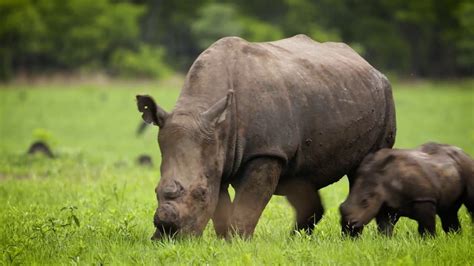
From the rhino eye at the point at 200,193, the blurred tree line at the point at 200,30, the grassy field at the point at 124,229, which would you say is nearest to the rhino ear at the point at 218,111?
the rhino eye at the point at 200,193

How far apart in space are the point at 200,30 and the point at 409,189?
58.5 meters

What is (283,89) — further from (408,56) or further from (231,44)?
(408,56)

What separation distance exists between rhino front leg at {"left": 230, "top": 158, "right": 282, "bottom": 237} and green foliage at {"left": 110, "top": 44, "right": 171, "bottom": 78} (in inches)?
2047

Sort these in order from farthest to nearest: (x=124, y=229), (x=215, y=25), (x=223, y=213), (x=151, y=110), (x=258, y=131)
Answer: (x=215, y=25)
(x=124, y=229)
(x=223, y=213)
(x=258, y=131)
(x=151, y=110)

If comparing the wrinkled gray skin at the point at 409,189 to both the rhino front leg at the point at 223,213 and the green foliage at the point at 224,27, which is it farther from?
the green foliage at the point at 224,27

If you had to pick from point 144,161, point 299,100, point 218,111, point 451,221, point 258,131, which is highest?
point 218,111

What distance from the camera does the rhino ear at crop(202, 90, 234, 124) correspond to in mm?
7180

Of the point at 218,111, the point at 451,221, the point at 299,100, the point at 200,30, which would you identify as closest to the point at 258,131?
the point at 218,111

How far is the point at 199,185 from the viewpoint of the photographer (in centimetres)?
708

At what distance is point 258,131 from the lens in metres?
7.53

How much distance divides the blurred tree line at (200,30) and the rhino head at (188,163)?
47.6 metres

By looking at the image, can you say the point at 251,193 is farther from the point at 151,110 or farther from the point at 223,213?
the point at 151,110

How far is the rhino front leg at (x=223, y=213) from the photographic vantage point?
7.88 meters

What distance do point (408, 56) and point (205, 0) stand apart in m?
18.6
